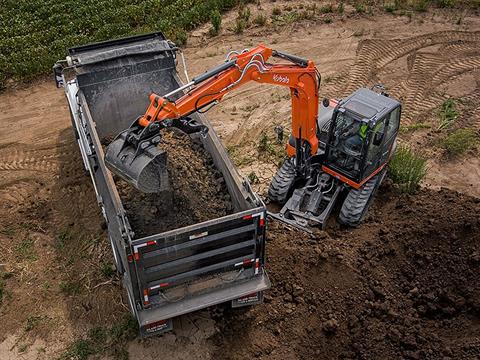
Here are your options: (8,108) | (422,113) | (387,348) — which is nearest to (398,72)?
(422,113)

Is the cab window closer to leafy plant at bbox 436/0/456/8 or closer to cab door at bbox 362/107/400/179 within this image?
cab door at bbox 362/107/400/179

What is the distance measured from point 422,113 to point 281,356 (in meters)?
7.12

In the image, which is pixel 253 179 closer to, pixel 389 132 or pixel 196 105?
pixel 389 132

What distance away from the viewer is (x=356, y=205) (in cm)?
970

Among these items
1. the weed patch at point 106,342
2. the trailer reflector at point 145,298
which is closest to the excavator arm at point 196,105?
the trailer reflector at point 145,298

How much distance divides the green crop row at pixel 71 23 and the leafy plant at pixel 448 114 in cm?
682

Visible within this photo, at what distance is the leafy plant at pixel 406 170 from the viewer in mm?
10297

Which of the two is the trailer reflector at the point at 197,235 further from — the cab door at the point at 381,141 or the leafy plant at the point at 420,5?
the leafy plant at the point at 420,5

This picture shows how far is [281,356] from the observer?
7.88 metres

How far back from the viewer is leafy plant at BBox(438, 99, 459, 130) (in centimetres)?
1230

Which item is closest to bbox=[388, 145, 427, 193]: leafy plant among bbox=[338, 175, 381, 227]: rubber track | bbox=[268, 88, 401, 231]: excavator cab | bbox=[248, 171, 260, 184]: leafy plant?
bbox=[268, 88, 401, 231]: excavator cab

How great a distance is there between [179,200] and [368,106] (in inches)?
135

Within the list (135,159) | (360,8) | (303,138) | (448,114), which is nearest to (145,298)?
(135,159)

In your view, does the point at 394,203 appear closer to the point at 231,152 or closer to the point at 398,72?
the point at 231,152
